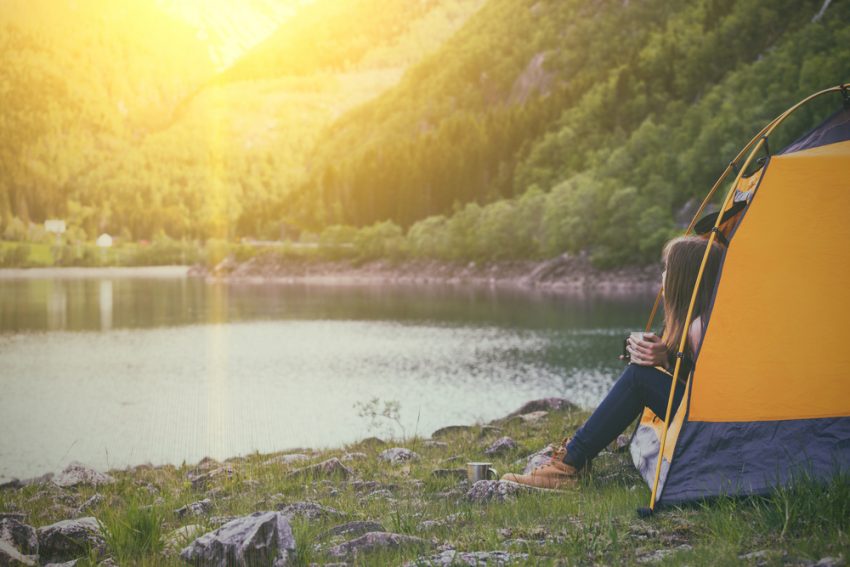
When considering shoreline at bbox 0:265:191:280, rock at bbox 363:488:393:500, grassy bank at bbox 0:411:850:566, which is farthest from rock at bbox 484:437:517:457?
shoreline at bbox 0:265:191:280

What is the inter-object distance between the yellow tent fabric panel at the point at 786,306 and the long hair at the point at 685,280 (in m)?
0.10

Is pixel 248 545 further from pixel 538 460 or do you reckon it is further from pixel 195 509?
pixel 538 460

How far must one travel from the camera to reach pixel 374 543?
4840 millimetres

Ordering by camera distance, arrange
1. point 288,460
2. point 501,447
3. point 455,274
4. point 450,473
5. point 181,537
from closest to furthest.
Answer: point 181,537, point 450,473, point 501,447, point 288,460, point 455,274

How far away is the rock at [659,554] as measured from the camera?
4.12 meters

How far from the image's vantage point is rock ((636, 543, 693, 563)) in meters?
4.12

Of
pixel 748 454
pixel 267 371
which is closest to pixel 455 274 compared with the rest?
pixel 267 371

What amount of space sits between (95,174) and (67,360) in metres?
119

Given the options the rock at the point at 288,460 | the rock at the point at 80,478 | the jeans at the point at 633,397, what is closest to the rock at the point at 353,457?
the rock at the point at 288,460

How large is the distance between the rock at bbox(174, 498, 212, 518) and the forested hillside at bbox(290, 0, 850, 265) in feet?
245

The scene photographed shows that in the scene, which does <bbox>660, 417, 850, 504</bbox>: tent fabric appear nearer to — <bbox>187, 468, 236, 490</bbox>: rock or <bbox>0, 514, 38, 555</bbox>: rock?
<bbox>0, 514, 38, 555</bbox>: rock

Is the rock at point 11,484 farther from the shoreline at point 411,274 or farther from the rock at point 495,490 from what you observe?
the shoreline at point 411,274

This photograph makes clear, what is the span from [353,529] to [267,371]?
29313mm

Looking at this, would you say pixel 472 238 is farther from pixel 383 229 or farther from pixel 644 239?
pixel 644 239
